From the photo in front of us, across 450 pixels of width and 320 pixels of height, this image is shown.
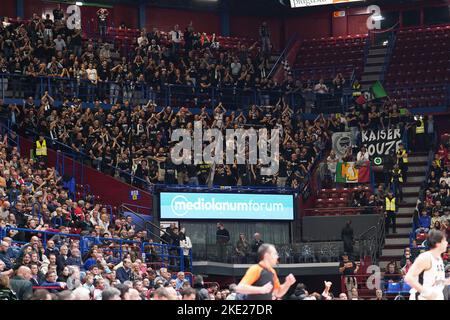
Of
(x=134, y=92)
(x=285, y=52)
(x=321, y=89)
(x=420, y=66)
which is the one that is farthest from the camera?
(x=285, y=52)

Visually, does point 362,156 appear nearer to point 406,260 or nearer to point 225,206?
point 225,206

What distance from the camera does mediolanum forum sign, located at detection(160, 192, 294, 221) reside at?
34031 millimetres

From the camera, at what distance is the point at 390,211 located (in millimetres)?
34906

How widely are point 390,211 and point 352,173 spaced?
2.37m

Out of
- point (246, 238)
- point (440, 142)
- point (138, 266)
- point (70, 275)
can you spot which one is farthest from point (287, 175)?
point (70, 275)

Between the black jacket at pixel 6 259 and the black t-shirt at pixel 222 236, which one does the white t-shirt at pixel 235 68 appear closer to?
the black t-shirt at pixel 222 236

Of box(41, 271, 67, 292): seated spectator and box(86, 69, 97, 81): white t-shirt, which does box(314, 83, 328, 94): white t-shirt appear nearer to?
box(86, 69, 97, 81): white t-shirt

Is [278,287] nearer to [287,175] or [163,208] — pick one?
[163,208]

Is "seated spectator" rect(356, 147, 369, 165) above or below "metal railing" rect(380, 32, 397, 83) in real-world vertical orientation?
below

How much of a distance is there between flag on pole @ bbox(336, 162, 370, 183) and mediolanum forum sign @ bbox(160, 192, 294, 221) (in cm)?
217

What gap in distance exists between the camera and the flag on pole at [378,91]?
4003 cm

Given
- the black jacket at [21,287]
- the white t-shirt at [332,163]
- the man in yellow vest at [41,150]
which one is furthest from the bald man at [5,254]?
A: the white t-shirt at [332,163]

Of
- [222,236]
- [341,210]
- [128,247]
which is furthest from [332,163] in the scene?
[128,247]

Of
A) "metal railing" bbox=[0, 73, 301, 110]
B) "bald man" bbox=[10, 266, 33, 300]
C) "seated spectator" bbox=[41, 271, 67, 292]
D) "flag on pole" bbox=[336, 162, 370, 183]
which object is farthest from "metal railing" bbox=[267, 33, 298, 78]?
"bald man" bbox=[10, 266, 33, 300]
